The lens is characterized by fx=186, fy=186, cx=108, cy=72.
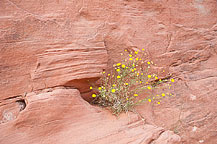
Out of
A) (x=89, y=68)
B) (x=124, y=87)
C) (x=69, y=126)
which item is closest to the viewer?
(x=69, y=126)

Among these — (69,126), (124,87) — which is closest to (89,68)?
(124,87)

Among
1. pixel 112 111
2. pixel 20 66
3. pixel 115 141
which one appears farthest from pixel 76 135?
pixel 20 66

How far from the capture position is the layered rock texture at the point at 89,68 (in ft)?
7.93

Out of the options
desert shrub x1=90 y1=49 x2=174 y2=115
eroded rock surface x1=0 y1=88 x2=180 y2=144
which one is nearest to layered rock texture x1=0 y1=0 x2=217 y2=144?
eroded rock surface x1=0 y1=88 x2=180 y2=144

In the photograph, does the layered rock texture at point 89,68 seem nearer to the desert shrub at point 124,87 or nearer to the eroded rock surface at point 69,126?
the eroded rock surface at point 69,126

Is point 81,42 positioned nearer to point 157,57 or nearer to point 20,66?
point 20,66

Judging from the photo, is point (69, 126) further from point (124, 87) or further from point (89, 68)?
point (124, 87)

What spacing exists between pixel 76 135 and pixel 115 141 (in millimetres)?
519

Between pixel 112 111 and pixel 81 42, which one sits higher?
pixel 81 42

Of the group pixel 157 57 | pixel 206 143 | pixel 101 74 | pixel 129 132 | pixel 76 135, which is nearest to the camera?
Result: pixel 76 135

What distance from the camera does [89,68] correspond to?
108 inches

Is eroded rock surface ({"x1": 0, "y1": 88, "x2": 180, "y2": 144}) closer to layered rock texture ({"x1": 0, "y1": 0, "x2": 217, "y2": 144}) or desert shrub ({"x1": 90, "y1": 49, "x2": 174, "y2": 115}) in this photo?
layered rock texture ({"x1": 0, "y1": 0, "x2": 217, "y2": 144})

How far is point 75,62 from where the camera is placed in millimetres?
2697

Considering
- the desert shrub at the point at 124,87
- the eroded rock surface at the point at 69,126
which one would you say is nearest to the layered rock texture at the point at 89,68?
the eroded rock surface at the point at 69,126
